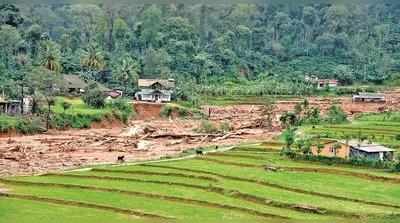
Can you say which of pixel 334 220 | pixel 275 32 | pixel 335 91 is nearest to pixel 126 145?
pixel 334 220

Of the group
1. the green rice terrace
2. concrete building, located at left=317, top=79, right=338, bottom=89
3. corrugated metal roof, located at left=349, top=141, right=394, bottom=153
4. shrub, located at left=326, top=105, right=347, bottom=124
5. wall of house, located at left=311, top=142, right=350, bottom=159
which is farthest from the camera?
concrete building, located at left=317, top=79, right=338, bottom=89

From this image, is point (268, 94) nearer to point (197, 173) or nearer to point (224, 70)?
point (224, 70)

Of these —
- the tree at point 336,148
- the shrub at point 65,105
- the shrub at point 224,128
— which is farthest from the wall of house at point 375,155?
the shrub at point 65,105

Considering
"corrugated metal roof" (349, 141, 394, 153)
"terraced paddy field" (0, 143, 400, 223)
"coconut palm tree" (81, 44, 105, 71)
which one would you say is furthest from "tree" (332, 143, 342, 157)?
"coconut palm tree" (81, 44, 105, 71)

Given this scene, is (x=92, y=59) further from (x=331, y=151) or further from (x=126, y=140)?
(x=331, y=151)

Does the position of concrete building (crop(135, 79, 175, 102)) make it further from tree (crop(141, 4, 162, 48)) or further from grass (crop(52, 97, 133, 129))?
tree (crop(141, 4, 162, 48))

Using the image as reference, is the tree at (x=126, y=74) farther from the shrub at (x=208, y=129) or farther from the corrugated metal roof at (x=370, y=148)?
the corrugated metal roof at (x=370, y=148)
